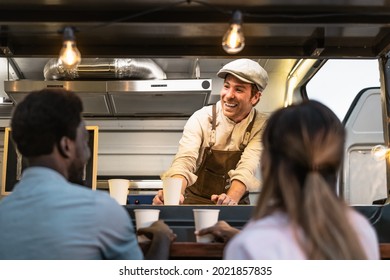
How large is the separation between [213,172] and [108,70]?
1.67 m

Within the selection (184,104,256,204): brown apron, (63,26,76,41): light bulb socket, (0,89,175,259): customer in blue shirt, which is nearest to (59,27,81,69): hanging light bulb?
(63,26,76,41): light bulb socket

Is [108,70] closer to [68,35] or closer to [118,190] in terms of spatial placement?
[118,190]

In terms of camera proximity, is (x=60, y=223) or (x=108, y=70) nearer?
(x=60, y=223)

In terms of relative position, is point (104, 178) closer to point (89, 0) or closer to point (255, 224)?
point (89, 0)

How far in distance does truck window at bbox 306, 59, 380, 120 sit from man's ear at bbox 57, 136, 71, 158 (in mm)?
3781

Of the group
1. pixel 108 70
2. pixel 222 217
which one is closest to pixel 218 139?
pixel 222 217

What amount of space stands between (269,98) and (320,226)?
4.57m

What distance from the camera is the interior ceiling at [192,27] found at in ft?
7.14

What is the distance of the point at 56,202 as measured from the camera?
1.35 metres

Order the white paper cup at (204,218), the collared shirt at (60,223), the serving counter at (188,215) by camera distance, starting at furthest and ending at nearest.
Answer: the serving counter at (188,215) < the white paper cup at (204,218) < the collared shirt at (60,223)

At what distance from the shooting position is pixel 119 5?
7.14ft

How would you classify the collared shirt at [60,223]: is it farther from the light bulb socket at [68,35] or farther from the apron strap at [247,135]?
the apron strap at [247,135]

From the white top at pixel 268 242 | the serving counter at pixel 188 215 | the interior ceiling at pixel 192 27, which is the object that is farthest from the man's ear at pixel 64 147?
the interior ceiling at pixel 192 27
